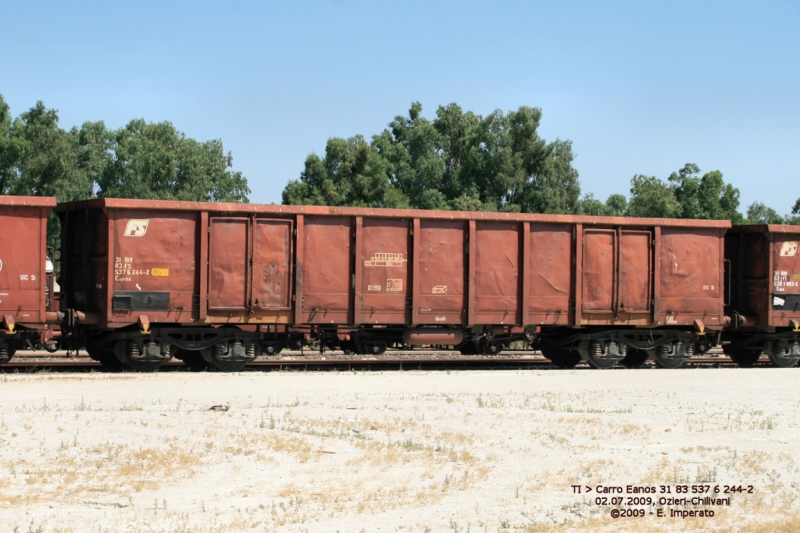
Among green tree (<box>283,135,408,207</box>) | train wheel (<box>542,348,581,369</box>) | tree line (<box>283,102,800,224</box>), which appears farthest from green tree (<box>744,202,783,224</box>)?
train wheel (<box>542,348,581,369</box>)

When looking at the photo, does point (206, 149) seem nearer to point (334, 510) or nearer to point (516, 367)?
point (516, 367)

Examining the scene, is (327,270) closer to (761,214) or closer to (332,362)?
(332,362)

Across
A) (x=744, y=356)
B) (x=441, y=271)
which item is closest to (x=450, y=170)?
(x=744, y=356)

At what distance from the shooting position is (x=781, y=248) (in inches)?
816

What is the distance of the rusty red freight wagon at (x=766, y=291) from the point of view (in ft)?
67.7

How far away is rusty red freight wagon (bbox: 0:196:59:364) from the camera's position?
1642 centimetres

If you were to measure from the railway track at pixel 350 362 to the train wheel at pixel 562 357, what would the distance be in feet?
0.65

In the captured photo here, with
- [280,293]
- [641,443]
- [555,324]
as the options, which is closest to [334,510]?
[641,443]

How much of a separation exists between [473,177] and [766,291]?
36.5m

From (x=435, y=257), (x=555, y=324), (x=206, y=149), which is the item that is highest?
(x=206, y=149)

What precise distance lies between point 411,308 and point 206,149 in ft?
125

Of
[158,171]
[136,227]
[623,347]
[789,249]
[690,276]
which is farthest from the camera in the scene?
[158,171]

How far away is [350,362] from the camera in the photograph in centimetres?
2005

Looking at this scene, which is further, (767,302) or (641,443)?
(767,302)
